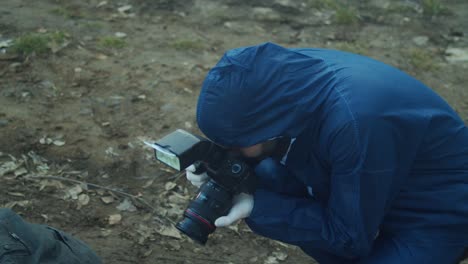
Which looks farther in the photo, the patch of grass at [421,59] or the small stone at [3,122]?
the patch of grass at [421,59]

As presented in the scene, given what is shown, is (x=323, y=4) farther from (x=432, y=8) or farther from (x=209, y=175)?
(x=209, y=175)

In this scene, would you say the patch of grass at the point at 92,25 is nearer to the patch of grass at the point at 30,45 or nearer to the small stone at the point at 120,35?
the small stone at the point at 120,35

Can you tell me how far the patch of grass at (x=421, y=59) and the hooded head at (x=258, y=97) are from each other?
3.47 m

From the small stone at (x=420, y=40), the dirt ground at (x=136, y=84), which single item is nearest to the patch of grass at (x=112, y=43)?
the dirt ground at (x=136, y=84)

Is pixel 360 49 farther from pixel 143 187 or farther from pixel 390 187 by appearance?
pixel 390 187

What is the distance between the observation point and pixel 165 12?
6.01m

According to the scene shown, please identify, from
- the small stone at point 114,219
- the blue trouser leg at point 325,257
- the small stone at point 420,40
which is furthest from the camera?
the small stone at point 420,40

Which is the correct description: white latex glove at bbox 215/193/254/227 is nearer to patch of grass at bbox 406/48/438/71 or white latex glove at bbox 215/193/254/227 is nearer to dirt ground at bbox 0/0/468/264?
dirt ground at bbox 0/0/468/264

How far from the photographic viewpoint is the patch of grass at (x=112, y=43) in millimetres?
5195

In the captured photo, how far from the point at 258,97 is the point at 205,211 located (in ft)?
2.01

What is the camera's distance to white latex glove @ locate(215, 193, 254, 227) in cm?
253

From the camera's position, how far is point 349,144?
217 centimetres

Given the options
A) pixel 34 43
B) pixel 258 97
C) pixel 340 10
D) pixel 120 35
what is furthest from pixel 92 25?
pixel 258 97

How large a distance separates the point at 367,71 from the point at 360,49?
11.0 feet
